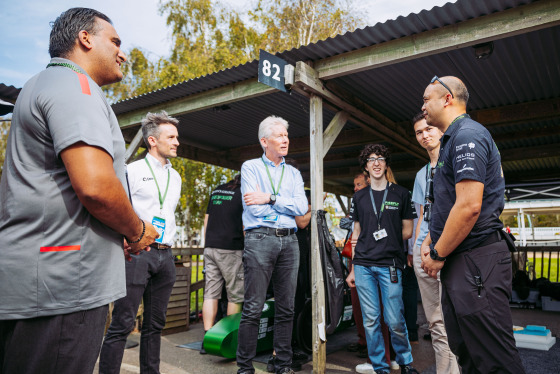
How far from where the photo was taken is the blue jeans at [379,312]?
3494 mm

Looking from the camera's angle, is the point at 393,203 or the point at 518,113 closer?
the point at 393,203

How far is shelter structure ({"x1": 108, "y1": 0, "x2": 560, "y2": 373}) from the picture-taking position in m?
3.63

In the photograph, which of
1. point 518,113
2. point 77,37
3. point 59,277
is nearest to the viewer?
point 59,277

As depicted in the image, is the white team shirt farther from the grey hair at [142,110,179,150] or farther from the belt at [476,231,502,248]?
the belt at [476,231,502,248]

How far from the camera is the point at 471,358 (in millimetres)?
Result: 1938

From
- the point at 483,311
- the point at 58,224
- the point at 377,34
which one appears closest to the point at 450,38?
the point at 377,34

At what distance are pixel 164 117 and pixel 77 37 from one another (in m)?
1.69

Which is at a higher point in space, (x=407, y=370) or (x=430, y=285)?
(x=430, y=285)

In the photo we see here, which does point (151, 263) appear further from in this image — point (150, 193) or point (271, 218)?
point (271, 218)

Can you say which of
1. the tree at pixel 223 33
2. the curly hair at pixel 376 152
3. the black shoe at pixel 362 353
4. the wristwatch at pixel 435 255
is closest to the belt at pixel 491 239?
the wristwatch at pixel 435 255

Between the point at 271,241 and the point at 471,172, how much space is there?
186cm

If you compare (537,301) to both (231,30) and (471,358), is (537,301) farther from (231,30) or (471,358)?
(231,30)

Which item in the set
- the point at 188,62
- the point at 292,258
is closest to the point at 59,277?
the point at 292,258

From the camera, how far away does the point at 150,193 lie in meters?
2.96
